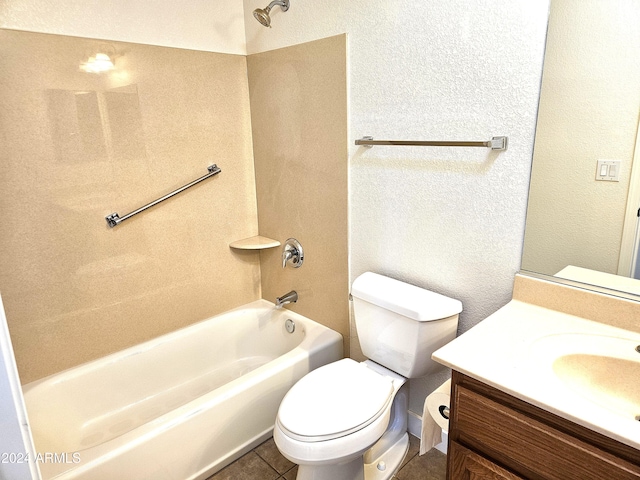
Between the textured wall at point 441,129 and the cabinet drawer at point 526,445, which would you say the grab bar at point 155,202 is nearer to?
the textured wall at point 441,129

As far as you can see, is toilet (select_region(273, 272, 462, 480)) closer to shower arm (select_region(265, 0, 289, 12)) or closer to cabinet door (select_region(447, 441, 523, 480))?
cabinet door (select_region(447, 441, 523, 480))

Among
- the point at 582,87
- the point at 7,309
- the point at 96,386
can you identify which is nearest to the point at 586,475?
the point at 582,87

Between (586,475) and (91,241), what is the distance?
2.03m

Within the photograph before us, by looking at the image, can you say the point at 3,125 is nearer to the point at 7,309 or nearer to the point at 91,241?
the point at 91,241

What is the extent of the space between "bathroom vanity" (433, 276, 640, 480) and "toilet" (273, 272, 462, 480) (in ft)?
1.06

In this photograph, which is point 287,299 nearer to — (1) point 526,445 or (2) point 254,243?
(2) point 254,243

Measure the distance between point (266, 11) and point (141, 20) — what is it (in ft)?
1.95

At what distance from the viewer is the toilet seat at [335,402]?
1.42 metres

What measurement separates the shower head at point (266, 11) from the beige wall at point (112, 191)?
0.41m

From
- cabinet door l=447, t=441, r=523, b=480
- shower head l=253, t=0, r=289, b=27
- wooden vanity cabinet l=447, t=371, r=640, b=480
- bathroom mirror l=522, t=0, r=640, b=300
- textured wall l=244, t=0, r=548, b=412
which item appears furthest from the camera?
shower head l=253, t=0, r=289, b=27

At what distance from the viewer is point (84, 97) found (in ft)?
6.10

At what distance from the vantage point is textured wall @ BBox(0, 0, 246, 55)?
1697 mm

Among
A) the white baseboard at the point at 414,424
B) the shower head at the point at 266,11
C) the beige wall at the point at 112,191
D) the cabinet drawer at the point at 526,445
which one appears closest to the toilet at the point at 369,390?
the white baseboard at the point at 414,424

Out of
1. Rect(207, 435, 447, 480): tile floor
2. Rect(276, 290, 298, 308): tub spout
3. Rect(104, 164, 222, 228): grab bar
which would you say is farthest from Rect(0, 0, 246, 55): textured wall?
Rect(207, 435, 447, 480): tile floor
